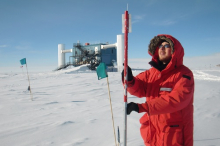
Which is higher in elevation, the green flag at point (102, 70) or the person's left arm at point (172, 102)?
the green flag at point (102, 70)

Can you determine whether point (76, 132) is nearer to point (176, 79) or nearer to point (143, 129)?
point (143, 129)

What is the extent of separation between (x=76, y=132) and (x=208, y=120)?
3005mm

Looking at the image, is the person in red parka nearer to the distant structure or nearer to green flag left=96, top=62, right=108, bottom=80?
green flag left=96, top=62, right=108, bottom=80

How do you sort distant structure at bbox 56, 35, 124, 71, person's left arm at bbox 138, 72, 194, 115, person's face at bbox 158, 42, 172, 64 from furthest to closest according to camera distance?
distant structure at bbox 56, 35, 124, 71 < person's face at bbox 158, 42, 172, 64 < person's left arm at bbox 138, 72, 194, 115

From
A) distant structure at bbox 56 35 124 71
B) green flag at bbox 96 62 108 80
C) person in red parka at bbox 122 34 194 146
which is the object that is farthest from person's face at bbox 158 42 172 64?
distant structure at bbox 56 35 124 71

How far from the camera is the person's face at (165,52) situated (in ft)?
5.43

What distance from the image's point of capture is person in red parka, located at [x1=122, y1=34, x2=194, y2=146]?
4.27ft

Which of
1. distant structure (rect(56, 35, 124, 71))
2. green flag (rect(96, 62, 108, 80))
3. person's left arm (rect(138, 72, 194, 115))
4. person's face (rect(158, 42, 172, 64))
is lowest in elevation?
person's left arm (rect(138, 72, 194, 115))

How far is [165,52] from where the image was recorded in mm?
1688

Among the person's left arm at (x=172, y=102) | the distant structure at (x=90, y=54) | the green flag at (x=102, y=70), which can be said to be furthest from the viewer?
the distant structure at (x=90, y=54)

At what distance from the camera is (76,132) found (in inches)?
118

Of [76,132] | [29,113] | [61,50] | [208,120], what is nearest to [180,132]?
[76,132]

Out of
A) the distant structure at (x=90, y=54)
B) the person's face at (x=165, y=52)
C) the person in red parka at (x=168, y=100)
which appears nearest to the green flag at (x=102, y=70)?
the person in red parka at (x=168, y=100)

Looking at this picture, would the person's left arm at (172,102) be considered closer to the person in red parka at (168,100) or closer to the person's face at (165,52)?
the person in red parka at (168,100)
